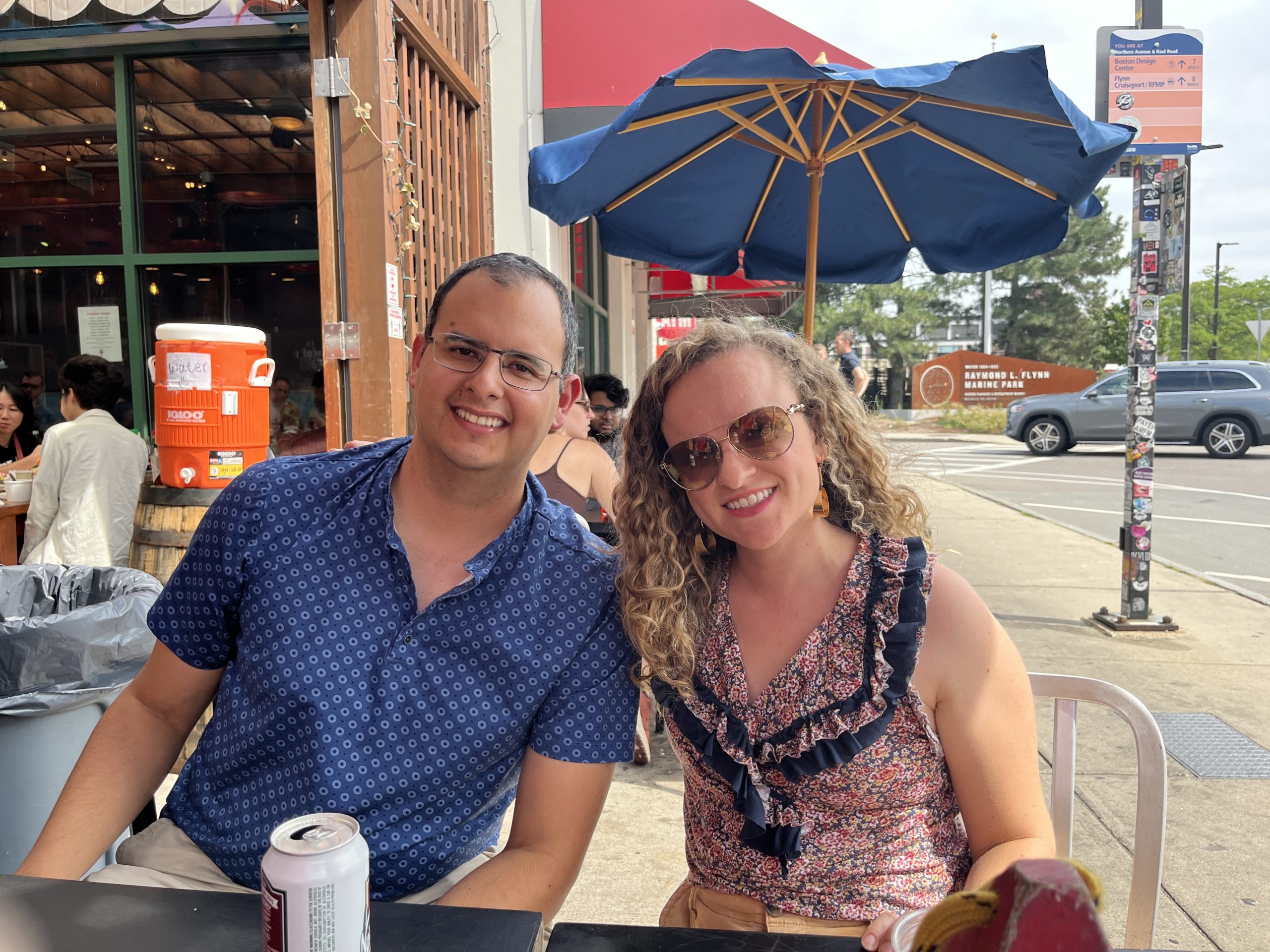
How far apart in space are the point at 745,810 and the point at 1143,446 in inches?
205

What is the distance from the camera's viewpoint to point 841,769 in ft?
5.29

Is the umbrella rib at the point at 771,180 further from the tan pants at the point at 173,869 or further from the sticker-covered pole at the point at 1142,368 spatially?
the tan pants at the point at 173,869

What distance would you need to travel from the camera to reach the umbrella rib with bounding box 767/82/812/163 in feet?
12.1

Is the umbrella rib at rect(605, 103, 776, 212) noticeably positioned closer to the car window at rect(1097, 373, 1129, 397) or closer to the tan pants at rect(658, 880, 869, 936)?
the tan pants at rect(658, 880, 869, 936)

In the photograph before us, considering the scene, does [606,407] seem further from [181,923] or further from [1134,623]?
[181,923]

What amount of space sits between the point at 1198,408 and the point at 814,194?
1734 cm

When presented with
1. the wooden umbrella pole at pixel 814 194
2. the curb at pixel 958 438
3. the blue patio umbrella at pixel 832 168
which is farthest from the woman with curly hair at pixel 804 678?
the curb at pixel 958 438

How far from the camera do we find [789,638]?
173 centimetres

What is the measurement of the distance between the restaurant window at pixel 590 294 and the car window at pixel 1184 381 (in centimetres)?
1207

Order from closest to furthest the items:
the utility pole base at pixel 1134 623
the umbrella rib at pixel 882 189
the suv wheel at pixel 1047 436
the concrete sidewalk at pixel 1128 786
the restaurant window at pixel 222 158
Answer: the concrete sidewalk at pixel 1128 786 < the umbrella rib at pixel 882 189 < the utility pole base at pixel 1134 623 < the restaurant window at pixel 222 158 < the suv wheel at pixel 1047 436

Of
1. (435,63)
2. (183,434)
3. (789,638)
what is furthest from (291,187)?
(789,638)

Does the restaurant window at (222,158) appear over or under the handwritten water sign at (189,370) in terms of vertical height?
over

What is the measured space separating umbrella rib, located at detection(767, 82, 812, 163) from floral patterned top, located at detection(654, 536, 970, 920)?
8.51ft

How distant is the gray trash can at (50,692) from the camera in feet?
7.30
